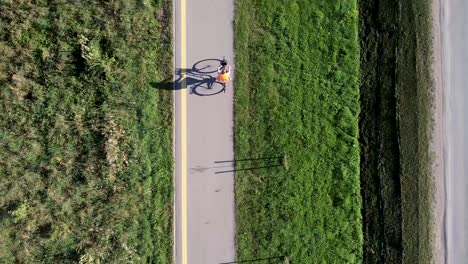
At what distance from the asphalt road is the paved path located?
291 inches

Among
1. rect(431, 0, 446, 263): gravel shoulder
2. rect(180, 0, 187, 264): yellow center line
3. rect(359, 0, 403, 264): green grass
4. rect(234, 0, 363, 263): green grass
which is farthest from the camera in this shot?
rect(431, 0, 446, 263): gravel shoulder

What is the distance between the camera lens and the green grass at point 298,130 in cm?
1394

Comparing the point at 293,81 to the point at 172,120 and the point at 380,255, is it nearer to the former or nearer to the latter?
the point at 172,120

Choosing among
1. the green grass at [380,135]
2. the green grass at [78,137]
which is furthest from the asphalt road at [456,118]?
the green grass at [78,137]

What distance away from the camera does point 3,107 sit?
13.6m

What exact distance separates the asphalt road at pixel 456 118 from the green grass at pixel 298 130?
317cm

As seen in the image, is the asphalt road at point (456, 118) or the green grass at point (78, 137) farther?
the asphalt road at point (456, 118)

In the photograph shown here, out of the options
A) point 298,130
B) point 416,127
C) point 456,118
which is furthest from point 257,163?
point 456,118

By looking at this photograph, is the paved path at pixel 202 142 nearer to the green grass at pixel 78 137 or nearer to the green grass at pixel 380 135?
the green grass at pixel 78 137

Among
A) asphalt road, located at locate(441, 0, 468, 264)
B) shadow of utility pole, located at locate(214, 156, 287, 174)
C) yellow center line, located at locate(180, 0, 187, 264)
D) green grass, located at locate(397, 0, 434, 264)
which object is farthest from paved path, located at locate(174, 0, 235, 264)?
asphalt road, located at locate(441, 0, 468, 264)

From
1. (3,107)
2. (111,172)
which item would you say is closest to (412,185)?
(111,172)

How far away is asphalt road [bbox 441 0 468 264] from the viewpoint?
14.5 meters

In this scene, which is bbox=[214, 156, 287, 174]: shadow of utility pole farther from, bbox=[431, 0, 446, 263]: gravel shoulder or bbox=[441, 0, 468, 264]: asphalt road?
bbox=[441, 0, 468, 264]: asphalt road

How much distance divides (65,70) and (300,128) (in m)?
7.79
